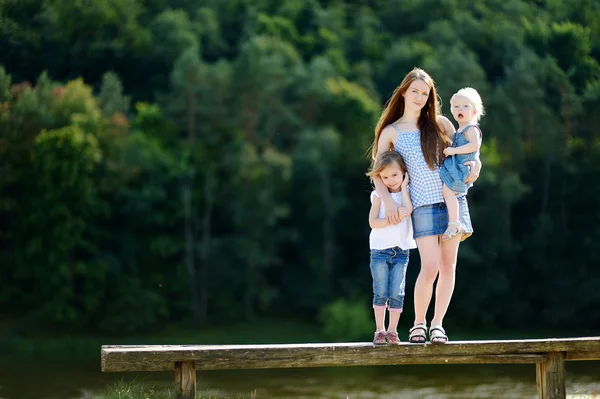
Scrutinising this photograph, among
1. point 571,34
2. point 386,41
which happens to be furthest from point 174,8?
point 571,34

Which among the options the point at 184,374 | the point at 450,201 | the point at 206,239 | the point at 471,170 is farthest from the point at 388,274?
the point at 206,239

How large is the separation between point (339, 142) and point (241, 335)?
268 inches

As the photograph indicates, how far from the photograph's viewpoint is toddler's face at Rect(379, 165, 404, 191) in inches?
226

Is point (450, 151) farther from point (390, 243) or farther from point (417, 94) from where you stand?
point (390, 243)

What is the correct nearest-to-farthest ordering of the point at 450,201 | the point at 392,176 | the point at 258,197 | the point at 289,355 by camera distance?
the point at 289,355, the point at 450,201, the point at 392,176, the point at 258,197

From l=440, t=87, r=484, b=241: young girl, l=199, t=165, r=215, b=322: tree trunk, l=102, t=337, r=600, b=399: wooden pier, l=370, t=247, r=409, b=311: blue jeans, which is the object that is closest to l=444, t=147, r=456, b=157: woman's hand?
l=440, t=87, r=484, b=241: young girl

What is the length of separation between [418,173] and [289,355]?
1264 millimetres

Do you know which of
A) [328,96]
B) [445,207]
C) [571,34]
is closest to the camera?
[445,207]

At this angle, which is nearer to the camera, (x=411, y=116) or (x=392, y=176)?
(x=392, y=176)

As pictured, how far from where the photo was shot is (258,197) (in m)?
29.0

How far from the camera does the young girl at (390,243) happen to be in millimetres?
5719

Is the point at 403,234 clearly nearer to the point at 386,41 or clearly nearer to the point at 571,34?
the point at 571,34

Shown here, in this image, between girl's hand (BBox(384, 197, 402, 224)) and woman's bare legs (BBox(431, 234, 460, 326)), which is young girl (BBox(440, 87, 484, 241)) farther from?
girl's hand (BBox(384, 197, 402, 224))

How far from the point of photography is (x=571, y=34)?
34.1 meters
